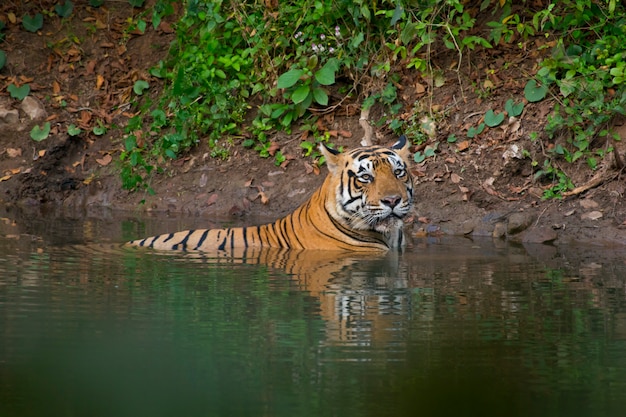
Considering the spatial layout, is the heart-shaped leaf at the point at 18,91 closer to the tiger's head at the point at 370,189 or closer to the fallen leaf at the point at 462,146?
the fallen leaf at the point at 462,146

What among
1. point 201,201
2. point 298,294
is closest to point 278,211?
point 201,201

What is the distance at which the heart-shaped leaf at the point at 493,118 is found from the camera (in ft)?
35.5

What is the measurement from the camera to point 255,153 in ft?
38.5

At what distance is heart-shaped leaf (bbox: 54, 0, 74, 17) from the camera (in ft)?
44.7

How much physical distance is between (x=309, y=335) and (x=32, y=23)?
915cm

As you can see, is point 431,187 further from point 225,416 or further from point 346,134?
point 225,416

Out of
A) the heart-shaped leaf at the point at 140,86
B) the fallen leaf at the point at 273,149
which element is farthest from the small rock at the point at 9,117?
the fallen leaf at the point at 273,149

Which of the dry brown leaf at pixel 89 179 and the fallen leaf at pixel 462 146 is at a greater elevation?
the fallen leaf at pixel 462 146

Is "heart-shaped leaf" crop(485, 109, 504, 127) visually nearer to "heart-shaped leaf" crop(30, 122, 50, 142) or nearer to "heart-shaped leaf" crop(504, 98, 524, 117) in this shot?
"heart-shaped leaf" crop(504, 98, 524, 117)

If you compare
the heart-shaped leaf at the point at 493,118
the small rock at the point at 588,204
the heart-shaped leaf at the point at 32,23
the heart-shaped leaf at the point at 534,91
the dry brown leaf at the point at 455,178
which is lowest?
the small rock at the point at 588,204

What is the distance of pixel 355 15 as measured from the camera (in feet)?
36.8

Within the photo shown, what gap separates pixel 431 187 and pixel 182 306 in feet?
15.7

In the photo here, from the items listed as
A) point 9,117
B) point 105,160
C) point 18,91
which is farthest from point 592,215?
point 18,91

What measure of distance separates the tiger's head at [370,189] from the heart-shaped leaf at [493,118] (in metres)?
2.28
